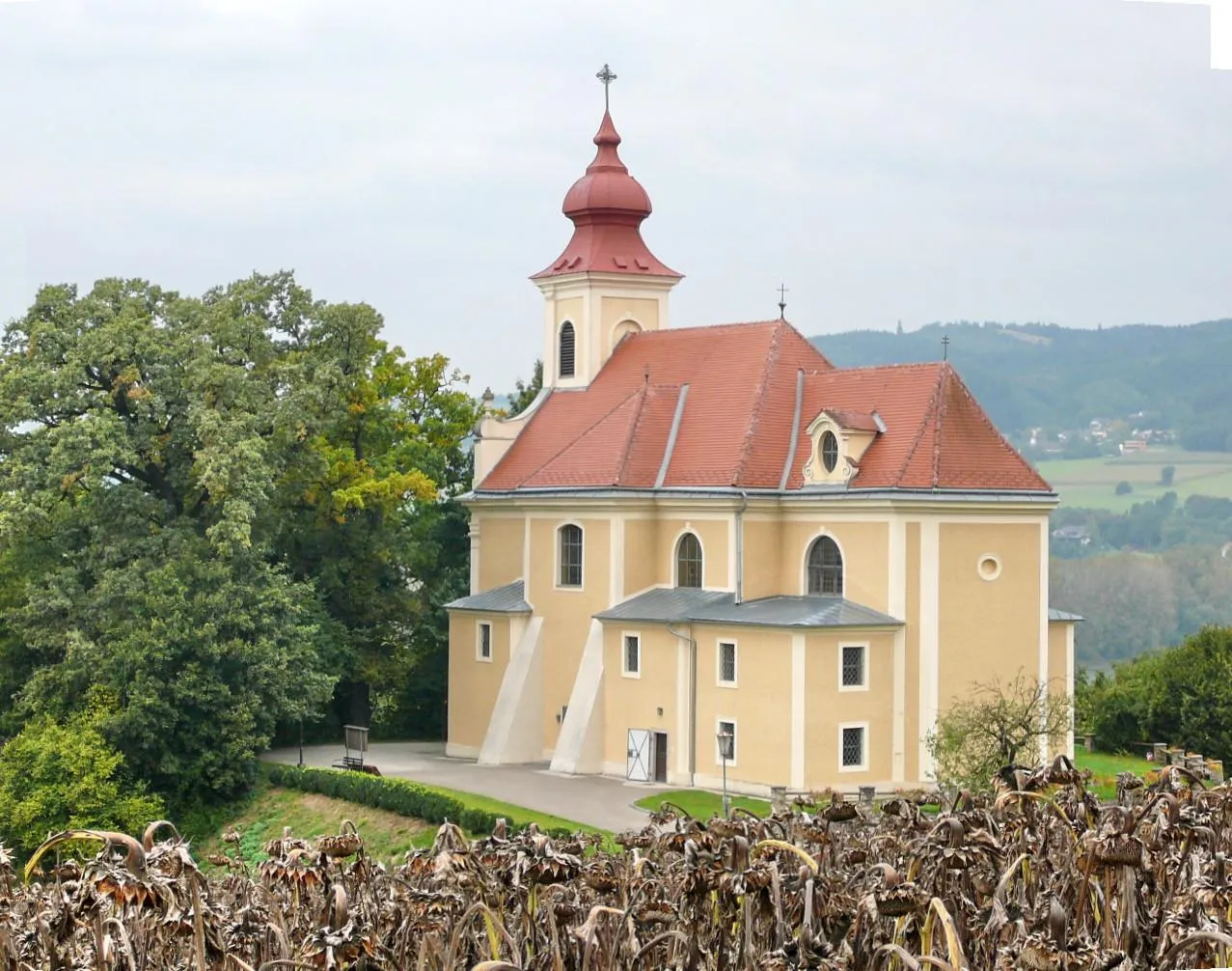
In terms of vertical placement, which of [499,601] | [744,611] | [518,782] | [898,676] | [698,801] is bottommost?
[698,801]

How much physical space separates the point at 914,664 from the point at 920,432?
4377 mm

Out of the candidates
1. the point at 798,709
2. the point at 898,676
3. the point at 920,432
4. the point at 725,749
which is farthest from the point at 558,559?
the point at 725,749

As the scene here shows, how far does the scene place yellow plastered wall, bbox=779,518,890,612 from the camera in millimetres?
38844

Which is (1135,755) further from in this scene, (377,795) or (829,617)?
(377,795)

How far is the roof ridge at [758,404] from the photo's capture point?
41000mm

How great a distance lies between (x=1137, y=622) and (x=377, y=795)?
9022 cm

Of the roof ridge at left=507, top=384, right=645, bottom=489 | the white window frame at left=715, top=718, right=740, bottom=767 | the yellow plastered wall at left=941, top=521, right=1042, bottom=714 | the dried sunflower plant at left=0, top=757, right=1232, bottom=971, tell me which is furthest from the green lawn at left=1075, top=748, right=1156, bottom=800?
the dried sunflower plant at left=0, top=757, right=1232, bottom=971

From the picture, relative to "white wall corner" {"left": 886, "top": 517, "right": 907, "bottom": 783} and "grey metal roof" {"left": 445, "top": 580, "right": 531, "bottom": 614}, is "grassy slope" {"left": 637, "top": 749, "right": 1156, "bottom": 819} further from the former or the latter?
"grey metal roof" {"left": 445, "top": 580, "right": 531, "bottom": 614}

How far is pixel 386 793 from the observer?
38188 mm

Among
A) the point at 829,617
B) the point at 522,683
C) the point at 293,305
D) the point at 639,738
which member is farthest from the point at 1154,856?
the point at 293,305

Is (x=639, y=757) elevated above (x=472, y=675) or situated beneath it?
situated beneath

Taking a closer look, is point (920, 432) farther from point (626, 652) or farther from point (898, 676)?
point (626, 652)

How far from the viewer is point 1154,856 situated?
37.7 feet

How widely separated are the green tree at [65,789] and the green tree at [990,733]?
48.1 ft
